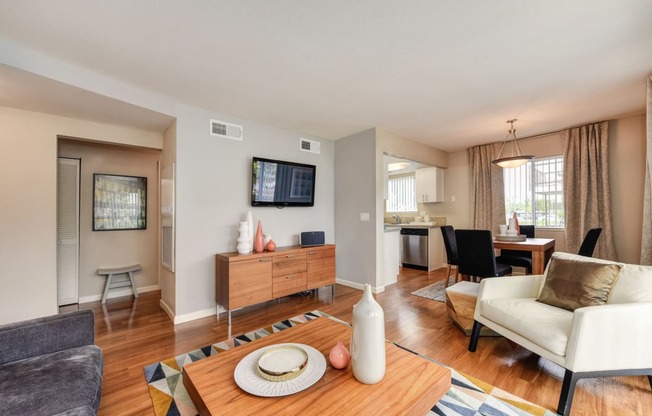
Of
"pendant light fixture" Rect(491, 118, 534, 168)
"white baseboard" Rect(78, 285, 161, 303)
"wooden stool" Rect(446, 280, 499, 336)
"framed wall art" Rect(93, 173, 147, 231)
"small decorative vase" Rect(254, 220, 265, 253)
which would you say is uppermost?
"pendant light fixture" Rect(491, 118, 534, 168)

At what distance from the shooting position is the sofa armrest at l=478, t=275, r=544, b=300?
2254 millimetres

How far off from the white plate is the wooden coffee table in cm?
2

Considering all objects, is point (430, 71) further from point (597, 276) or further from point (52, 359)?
point (52, 359)

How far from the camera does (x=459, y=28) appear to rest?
6.05 ft

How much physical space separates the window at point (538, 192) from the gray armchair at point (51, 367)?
19.6ft

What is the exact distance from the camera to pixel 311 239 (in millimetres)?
3795

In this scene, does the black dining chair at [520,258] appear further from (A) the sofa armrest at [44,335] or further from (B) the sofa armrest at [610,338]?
(A) the sofa armrest at [44,335]

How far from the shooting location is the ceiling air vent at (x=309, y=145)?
4121mm

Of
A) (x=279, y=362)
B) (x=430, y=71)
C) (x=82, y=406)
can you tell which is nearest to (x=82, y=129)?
(x=82, y=406)

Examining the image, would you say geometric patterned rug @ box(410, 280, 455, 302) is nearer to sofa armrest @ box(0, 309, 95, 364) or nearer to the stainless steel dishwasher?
the stainless steel dishwasher

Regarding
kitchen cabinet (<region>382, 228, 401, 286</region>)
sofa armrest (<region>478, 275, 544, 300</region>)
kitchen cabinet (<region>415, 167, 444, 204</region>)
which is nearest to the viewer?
sofa armrest (<region>478, 275, 544, 300</region>)

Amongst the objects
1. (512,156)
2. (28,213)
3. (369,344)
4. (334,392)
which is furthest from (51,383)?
(512,156)

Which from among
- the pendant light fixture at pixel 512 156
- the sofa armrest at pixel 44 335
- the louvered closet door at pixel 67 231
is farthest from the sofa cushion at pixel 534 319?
the louvered closet door at pixel 67 231

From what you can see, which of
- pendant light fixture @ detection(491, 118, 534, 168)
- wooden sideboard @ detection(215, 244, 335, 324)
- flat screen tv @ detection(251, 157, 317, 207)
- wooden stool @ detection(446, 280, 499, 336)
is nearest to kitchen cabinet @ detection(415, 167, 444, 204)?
pendant light fixture @ detection(491, 118, 534, 168)
